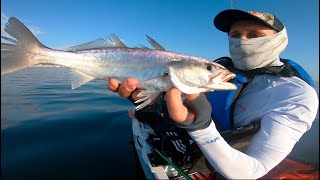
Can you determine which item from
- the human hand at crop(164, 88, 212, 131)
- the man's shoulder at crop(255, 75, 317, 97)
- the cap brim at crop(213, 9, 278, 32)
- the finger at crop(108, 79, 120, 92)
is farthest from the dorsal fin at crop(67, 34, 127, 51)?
the man's shoulder at crop(255, 75, 317, 97)

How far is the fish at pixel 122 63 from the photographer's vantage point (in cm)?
271

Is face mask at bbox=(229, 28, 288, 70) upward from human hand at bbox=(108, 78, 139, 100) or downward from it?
upward

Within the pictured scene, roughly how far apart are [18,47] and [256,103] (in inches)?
115

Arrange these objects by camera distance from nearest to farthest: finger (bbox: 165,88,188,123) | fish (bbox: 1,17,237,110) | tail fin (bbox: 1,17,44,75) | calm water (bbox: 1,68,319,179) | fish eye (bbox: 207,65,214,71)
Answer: finger (bbox: 165,88,188,123) < tail fin (bbox: 1,17,44,75) < fish (bbox: 1,17,237,110) < fish eye (bbox: 207,65,214,71) < calm water (bbox: 1,68,319,179)

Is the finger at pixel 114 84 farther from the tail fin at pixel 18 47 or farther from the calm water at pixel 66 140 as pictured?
the tail fin at pixel 18 47

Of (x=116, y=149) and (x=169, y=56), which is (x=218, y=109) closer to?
(x=169, y=56)

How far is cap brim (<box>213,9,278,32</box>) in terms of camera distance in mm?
3361

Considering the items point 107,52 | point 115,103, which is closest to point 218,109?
point 107,52

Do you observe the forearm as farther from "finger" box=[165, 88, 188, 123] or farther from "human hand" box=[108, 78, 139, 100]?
"human hand" box=[108, 78, 139, 100]

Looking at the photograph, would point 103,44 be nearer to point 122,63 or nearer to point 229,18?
point 122,63

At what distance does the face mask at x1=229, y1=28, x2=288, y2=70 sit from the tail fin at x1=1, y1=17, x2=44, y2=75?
251cm

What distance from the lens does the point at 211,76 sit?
9.32ft

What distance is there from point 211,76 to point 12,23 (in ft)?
6.91

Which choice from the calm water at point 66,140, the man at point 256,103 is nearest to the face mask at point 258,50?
the man at point 256,103
